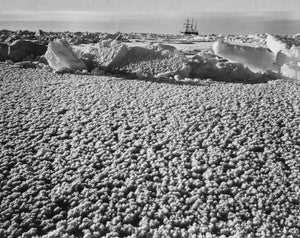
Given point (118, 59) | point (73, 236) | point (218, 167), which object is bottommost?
point (73, 236)

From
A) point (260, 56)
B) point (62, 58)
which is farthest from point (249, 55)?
point (62, 58)

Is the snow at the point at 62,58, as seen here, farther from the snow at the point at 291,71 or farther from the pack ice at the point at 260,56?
the snow at the point at 291,71

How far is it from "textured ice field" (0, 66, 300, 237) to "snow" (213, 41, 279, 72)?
0.70 m

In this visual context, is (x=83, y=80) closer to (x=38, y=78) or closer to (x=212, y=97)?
(x=38, y=78)

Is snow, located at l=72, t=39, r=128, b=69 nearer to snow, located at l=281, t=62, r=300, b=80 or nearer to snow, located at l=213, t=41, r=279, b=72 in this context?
snow, located at l=213, t=41, r=279, b=72

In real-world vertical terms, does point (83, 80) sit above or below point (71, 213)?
above

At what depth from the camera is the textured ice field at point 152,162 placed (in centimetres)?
115

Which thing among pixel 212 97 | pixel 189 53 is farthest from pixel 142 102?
pixel 189 53

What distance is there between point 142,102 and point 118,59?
0.83 meters

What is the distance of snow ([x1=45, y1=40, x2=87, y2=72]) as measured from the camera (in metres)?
2.64

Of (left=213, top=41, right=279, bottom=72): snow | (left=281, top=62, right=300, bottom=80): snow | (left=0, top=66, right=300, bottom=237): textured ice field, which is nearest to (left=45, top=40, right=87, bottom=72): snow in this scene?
(left=0, top=66, right=300, bottom=237): textured ice field

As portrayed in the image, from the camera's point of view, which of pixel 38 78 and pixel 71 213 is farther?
pixel 38 78

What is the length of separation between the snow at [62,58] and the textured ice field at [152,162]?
1.99ft

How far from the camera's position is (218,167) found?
4.46 feet
